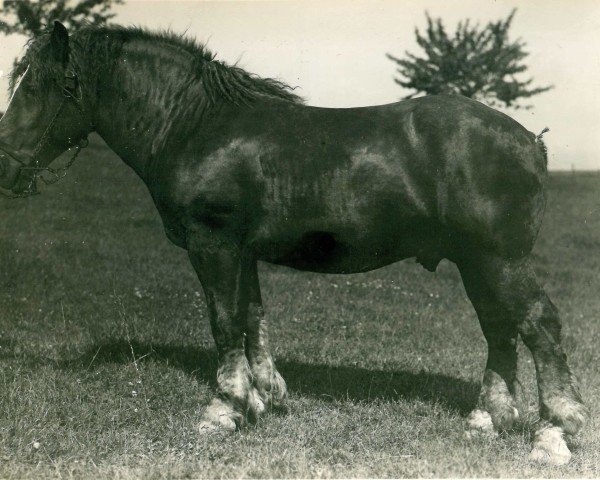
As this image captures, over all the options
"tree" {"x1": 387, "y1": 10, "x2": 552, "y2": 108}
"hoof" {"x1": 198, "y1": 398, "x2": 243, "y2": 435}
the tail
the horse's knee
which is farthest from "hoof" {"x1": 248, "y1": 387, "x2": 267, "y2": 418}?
"tree" {"x1": 387, "y1": 10, "x2": 552, "y2": 108}

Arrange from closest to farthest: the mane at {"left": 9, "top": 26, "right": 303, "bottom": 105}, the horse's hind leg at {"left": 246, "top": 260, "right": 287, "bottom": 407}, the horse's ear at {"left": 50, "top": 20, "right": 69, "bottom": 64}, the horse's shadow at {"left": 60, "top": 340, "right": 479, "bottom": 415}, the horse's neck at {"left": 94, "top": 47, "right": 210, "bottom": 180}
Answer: the horse's ear at {"left": 50, "top": 20, "right": 69, "bottom": 64}
the mane at {"left": 9, "top": 26, "right": 303, "bottom": 105}
the horse's neck at {"left": 94, "top": 47, "right": 210, "bottom": 180}
the horse's hind leg at {"left": 246, "top": 260, "right": 287, "bottom": 407}
the horse's shadow at {"left": 60, "top": 340, "right": 479, "bottom": 415}

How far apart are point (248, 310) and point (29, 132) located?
87.1 inches

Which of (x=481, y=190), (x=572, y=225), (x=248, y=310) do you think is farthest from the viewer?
(x=572, y=225)

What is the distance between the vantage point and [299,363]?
6488 millimetres

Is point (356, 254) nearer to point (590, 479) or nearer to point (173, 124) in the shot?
point (173, 124)

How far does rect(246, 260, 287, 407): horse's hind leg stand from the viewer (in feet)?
16.8

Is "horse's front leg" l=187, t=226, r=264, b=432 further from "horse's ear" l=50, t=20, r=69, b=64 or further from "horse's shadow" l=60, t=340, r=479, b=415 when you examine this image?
"horse's ear" l=50, t=20, r=69, b=64

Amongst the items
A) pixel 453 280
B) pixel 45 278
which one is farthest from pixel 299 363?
pixel 453 280

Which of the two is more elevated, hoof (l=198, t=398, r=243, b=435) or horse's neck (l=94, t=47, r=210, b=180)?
horse's neck (l=94, t=47, r=210, b=180)

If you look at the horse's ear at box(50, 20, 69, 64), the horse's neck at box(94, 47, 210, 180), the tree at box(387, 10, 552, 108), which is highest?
the tree at box(387, 10, 552, 108)

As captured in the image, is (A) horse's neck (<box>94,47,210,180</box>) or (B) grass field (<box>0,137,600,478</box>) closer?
(B) grass field (<box>0,137,600,478</box>)

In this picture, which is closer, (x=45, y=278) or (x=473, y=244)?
(x=473, y=244)

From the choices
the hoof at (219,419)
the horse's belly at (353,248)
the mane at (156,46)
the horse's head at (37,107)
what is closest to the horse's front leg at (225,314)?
the hoof at (219,419)

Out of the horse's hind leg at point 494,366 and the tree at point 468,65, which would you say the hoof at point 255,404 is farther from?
the tree at point 468,65
